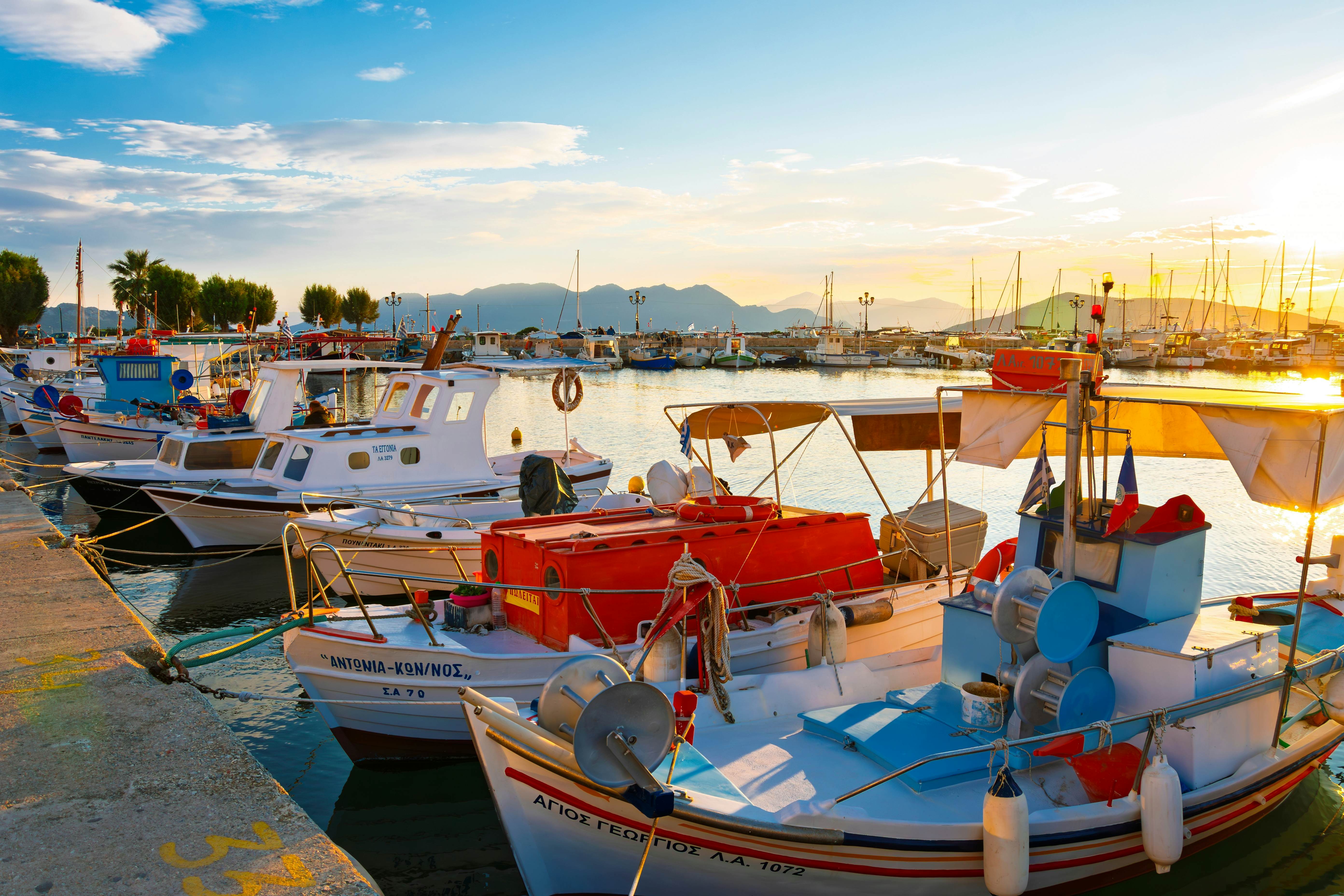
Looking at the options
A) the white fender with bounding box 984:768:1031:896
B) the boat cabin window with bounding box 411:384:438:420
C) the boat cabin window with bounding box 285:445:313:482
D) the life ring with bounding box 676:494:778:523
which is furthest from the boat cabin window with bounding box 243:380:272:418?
the white fender with bounding box 984:768:1031:896

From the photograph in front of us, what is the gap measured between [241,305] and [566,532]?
334 ft

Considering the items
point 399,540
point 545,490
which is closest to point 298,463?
point 399,540

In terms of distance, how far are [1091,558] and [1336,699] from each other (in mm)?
2761

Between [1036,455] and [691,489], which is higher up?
[1036,455]

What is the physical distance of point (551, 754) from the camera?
18.0 ft

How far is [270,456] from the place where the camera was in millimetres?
18266

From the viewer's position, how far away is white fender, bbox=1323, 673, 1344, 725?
7.73 metres

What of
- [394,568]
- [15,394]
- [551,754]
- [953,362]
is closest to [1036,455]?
[551,754]

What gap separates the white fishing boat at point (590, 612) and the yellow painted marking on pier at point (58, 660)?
173 cm

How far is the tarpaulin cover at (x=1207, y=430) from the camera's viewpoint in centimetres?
623

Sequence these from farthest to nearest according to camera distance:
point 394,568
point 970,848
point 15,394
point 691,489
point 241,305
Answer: point 241,305
point 15,394
point 394,568
point 691,489
point 970,848

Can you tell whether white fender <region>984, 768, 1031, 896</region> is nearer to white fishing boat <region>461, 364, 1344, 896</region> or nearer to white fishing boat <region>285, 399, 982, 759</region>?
white fishing boat <region>461, 364, 1344, 896</region>

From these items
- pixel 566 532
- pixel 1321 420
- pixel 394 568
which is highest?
pixel 1321 420

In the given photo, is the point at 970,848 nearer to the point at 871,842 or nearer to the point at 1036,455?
the point at 871,842
